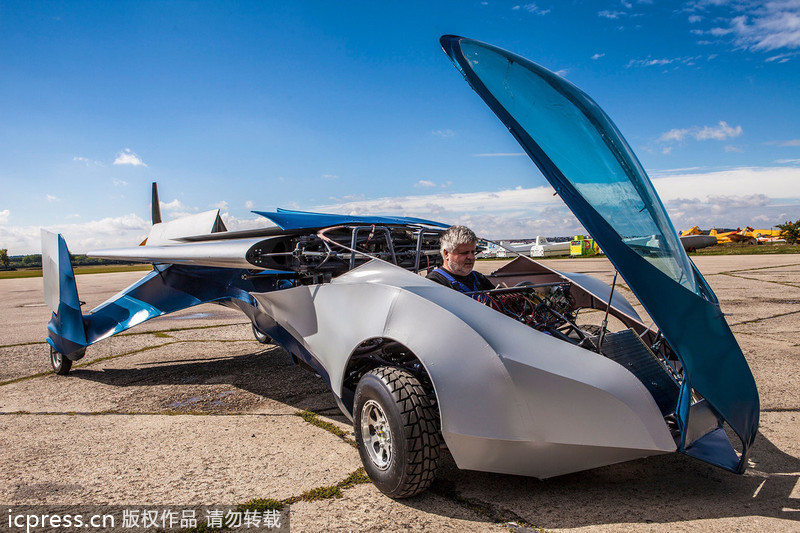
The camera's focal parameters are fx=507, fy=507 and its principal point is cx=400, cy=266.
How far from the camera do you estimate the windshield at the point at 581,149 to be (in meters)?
2.62

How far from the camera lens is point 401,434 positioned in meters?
2.62

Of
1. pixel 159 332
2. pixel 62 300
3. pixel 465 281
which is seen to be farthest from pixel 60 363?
pixel 465 281

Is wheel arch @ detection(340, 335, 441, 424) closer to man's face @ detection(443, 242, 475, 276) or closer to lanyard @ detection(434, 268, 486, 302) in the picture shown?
lanyard @ detection(434, 268, 486, 302)

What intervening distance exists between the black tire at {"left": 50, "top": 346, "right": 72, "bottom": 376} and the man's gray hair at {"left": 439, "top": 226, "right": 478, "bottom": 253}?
198 inches

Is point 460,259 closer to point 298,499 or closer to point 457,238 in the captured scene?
point 457,238

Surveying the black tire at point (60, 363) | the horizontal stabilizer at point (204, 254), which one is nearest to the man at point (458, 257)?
the horizontal stabilizer at point (204, 254)

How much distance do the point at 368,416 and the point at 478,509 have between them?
777 millimetres

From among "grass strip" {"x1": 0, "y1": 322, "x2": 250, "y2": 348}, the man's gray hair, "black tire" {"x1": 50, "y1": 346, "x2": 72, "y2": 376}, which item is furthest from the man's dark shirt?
"grass strip" {"x1": 0, "y1": 322, "x2": 250, "y2": 348}

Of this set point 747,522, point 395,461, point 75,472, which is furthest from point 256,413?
point 747,522

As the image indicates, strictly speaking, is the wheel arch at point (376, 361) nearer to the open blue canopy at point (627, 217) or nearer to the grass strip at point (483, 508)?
the grass strip at point (483, 508)

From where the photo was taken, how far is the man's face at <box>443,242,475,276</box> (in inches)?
143

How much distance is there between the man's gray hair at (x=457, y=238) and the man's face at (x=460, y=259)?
23 mm

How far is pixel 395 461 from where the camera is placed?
2.66m

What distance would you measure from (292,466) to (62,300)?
15.2 feet
